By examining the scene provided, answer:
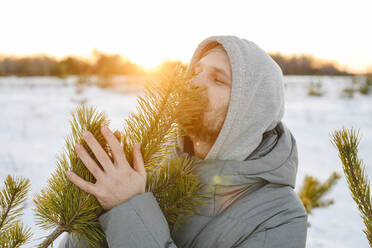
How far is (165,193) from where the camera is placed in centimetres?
98

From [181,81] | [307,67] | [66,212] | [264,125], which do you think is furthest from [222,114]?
[307,67]

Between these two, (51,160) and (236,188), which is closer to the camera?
(236,188)

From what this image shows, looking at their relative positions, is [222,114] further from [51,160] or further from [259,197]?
[51,160]

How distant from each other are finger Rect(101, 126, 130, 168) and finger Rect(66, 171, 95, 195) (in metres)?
0.10

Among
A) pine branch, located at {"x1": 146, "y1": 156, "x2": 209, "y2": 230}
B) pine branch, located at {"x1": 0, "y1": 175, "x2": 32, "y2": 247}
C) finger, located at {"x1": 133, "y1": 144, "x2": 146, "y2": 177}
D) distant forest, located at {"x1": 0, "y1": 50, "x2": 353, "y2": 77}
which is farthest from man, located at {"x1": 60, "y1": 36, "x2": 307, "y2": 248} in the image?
distant forest, located at {"x1": 0, "y1": 50, "x2": 353, "y2": 77}

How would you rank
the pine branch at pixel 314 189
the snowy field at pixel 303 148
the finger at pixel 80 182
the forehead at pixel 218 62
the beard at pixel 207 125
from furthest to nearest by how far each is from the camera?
the snowy field at pixel 303 148, the pine branch at pixel 314 189, the forehead at pixel 218 62, the beard at pixel 207 125, the finger at pixel 80 182

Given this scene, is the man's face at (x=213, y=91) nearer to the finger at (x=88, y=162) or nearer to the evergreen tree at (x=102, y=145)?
the evergreen tree at (x=102, y=145)

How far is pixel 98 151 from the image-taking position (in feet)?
2.51

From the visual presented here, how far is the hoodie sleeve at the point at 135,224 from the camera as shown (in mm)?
819

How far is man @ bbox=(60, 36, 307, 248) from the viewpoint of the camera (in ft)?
3.62

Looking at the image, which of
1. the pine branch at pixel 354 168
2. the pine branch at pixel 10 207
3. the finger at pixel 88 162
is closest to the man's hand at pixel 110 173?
the finger at pixel 88 162

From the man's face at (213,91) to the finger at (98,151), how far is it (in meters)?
0.43

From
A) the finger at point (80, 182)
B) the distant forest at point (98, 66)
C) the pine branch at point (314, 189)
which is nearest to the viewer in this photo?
the finger at point (80, 182)

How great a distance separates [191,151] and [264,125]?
0.41m
